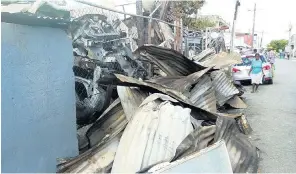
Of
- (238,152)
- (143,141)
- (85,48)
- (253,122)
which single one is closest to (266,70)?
(253,122)

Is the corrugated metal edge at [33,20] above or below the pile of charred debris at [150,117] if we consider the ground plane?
above

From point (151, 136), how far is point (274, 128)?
12.1ft

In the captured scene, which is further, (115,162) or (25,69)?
(115,162)

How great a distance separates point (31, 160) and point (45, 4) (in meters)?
1.46

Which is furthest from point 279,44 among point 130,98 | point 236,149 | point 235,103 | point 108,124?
A: point 108,124

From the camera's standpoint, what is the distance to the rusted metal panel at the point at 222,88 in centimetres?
724

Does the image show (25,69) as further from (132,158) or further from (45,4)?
Answer: (132,158)

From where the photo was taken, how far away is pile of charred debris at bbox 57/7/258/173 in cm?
343

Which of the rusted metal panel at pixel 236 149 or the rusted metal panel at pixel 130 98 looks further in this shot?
the rusted metal panel at pixel 130 98

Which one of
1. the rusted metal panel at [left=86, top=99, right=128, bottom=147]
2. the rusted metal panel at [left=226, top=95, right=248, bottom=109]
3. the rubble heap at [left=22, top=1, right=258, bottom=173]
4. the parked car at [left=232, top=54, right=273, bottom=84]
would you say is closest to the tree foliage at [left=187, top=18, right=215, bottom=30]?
the parked car at [left=232, top=54, right=273, bottom=84]

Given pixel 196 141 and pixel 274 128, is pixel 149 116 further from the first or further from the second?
pixel 274 128

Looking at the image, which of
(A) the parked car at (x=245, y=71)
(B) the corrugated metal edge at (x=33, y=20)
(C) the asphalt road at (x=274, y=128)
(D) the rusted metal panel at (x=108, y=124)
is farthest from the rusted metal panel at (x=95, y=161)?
(A) the parked car at (x=245, y=71)

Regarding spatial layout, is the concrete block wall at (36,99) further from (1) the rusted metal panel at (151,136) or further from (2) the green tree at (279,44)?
(2) the green tree at (279,44)

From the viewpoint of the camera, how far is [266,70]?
13.6 meters
